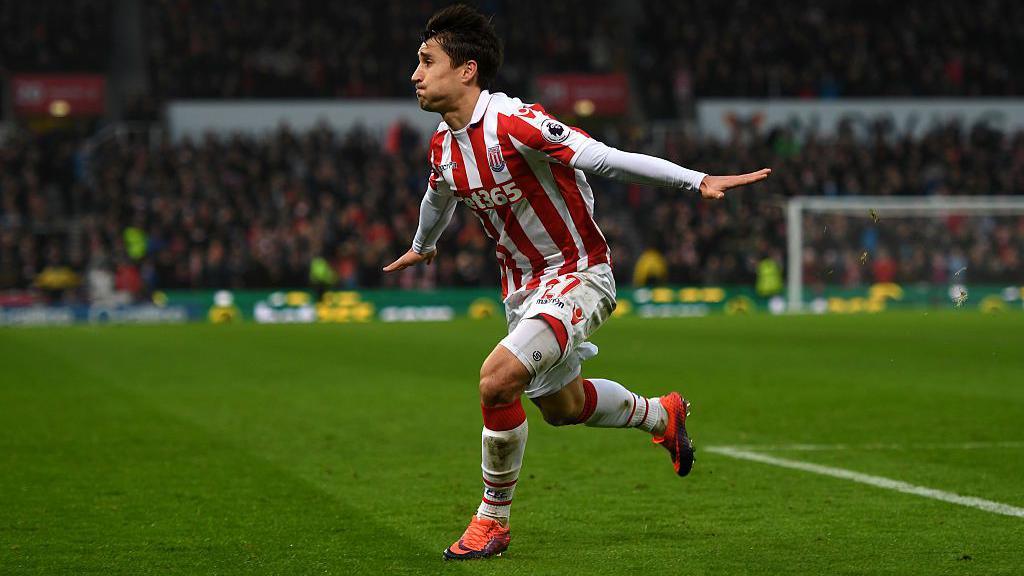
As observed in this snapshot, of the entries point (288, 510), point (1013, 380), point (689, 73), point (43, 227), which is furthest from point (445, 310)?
Result: point (288, 510)

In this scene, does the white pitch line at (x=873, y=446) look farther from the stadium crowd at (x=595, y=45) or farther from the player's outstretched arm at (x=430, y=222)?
the stadium crowd at (x=595, y=45)

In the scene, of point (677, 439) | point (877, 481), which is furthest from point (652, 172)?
point (877, 481)

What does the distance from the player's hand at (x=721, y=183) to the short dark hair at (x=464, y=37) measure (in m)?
1.19

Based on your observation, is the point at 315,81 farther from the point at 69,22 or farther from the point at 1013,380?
the point at 1013,380

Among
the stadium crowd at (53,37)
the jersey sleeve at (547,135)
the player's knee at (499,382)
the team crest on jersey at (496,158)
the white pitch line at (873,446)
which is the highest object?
the stadium crowd at (53,37)

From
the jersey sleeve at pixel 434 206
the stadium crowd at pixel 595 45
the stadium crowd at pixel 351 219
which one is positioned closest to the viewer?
the jersey sleeve at pixel 434 206

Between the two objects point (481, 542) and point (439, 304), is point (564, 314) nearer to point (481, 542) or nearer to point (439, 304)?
point (481, 542)

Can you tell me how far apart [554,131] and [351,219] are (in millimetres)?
25934

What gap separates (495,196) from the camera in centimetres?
571

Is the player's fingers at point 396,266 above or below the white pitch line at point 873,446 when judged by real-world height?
above

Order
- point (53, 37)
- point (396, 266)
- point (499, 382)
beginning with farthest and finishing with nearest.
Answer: point (53, 37)
point (396, 266)
point (499, 382)

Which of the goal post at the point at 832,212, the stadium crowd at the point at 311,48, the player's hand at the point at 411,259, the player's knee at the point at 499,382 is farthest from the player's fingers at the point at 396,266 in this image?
the stadium crowd at the point at 311,48

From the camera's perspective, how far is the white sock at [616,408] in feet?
20.2

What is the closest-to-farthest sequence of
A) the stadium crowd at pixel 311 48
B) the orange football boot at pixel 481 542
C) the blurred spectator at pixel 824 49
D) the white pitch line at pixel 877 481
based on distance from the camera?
1. the orange football boot at pixel 481 542
2. the white pitch line at pixel 877 481
3. the stadium crowd at pixel 311 48
4. the blurred spectator at pixel 824 49
